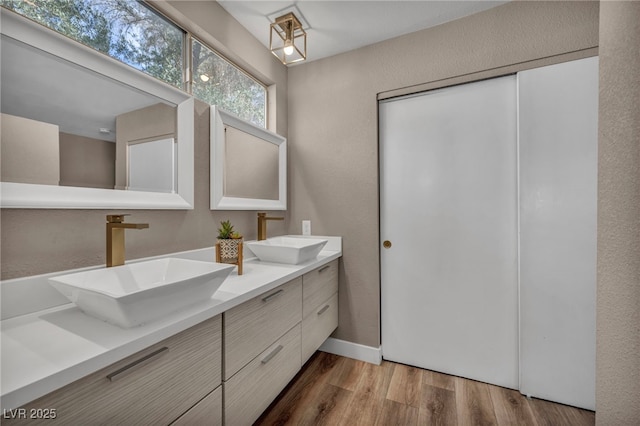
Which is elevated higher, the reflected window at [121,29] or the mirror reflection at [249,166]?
the reflected window at [121,29]

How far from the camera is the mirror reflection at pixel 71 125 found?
86 centimetres

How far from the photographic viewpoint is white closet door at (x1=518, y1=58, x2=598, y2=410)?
4.87 feet

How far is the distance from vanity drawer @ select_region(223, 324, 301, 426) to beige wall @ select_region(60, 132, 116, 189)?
941mm

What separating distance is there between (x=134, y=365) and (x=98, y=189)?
2.35 feet

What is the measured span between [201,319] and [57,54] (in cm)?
106

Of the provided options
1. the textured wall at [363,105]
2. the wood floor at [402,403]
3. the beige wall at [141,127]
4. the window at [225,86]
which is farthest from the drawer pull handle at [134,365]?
the textured wall at [363,105]

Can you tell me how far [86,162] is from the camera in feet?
3.38

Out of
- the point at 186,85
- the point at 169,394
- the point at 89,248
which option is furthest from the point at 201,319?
the point at 186,85

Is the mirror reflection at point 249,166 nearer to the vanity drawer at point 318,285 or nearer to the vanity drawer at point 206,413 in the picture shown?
the vanity drawer at point 318,285

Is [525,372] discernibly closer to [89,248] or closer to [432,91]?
[432,91]

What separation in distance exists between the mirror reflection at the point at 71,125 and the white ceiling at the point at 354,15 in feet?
3.00

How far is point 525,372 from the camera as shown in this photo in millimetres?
1636

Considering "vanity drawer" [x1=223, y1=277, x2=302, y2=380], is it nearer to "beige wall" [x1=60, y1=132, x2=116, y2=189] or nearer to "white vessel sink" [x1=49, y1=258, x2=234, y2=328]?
"white vessel sink" [x1=49, y1=258, x2=234, y2=328]

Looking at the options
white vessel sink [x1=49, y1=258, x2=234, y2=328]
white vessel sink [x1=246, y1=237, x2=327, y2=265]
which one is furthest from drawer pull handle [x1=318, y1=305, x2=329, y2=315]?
white vessel sink [x1=49, y1=258, x2=234, y2=328]
